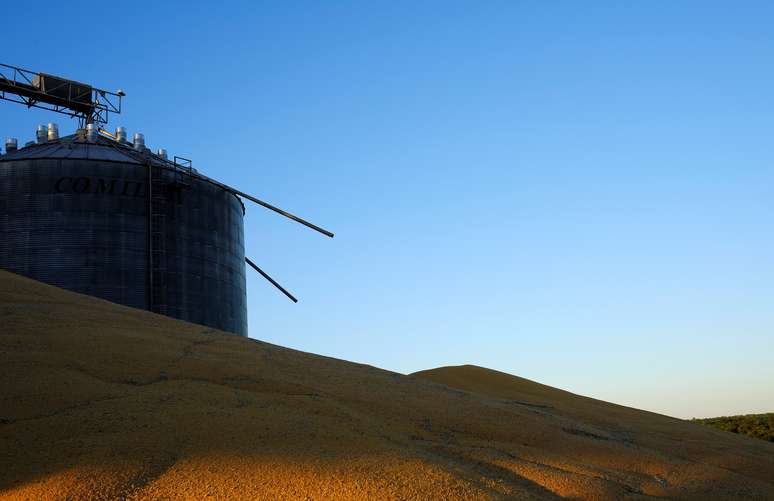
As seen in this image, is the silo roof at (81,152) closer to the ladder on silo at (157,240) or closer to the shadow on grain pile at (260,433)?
the ladder on silo at (157,240)

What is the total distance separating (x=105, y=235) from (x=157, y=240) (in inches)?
62.2

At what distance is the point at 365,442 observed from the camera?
963 centimetres

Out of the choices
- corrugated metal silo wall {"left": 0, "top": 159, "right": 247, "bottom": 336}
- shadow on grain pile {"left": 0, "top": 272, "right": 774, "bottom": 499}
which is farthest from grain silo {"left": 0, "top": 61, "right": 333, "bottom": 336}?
shadow on grain pile {"left": 0, "top": 272, "right": 774, "bottom": 499}

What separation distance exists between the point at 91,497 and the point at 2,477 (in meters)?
1.06

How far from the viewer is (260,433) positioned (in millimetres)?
9422

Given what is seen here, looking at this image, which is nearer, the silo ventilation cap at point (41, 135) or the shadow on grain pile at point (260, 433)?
the shadow on grain pile at point (260, 433)

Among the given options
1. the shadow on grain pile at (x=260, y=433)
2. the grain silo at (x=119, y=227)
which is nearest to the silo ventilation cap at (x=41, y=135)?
the grain silo at (x=119, y=227)

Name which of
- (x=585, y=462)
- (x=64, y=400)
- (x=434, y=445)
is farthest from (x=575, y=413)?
(x=64, y=400)

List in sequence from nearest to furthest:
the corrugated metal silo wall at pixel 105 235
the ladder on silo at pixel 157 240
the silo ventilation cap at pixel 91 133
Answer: the corrugated metal silo wall at pixel 105 235 < the ladder on silo at pixel 157 240 < the silo ventilation cap at pixel 91 133

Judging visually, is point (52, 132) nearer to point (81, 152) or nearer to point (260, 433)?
point (81, 152)

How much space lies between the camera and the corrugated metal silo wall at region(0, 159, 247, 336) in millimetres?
24578

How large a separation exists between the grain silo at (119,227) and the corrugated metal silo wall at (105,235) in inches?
1.2

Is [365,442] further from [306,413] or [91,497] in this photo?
[91,497]

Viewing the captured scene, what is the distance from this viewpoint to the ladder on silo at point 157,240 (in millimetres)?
25203
